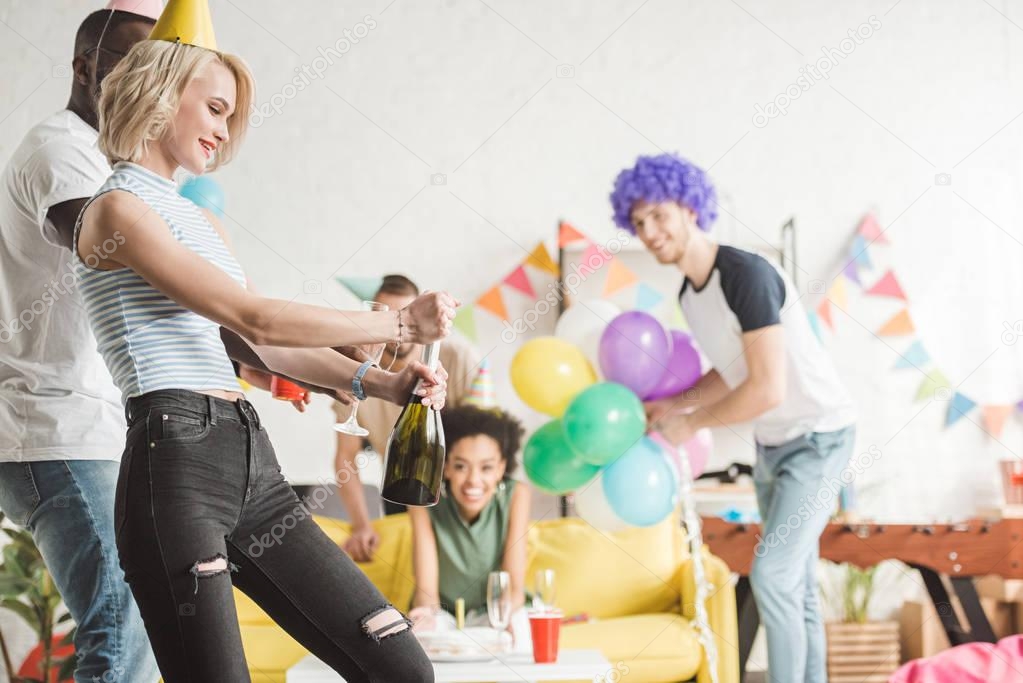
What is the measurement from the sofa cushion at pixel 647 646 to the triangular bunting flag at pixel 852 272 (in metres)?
1.69

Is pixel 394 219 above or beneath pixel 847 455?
above

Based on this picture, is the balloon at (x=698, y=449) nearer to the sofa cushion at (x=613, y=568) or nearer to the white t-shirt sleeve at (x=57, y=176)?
the sofa cushion at (x=613, y=568)

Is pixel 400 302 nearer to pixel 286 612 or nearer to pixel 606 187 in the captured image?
pixel 606 187

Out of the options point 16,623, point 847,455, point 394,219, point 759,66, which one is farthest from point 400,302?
point 759,66

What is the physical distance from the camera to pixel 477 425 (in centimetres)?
278

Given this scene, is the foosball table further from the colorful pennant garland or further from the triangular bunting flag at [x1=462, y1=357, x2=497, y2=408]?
the colorful pennant garland

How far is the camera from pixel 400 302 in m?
2.96

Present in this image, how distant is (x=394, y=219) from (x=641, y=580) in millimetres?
1665

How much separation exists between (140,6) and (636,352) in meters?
1.48

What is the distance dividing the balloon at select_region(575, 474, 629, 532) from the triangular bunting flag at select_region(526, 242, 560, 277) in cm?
114

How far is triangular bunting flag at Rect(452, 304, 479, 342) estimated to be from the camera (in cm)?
365

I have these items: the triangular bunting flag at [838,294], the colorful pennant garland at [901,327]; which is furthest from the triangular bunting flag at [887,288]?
the triangular bunting flag at [838,294]

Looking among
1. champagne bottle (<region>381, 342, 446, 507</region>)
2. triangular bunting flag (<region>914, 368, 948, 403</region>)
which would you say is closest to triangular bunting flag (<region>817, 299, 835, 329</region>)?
triangular bunting flag (<region>914, 368, 948, 403</region>)

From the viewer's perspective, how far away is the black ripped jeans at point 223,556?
1.03 metres
